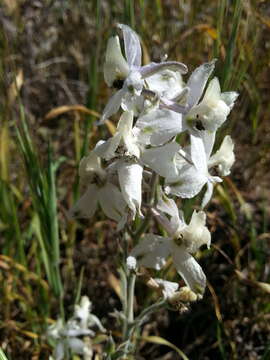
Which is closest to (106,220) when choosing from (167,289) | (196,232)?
(167,289)

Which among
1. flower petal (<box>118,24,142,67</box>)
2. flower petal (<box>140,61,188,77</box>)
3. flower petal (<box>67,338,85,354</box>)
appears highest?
flower petal (<box>118,24,142,67</box>)

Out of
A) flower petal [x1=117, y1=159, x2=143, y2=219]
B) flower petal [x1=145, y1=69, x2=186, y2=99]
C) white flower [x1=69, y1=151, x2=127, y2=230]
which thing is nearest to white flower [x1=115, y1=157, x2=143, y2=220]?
flower petal [x1=117, y1=159, x2=143, y2=219]

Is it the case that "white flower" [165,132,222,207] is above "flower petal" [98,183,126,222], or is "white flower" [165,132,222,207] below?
above

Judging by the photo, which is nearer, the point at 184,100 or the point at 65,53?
the point at 184,100

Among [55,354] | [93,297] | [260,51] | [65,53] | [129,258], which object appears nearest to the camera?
[129,258]

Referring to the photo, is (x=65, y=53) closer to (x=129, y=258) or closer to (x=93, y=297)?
(x=93, y=297)

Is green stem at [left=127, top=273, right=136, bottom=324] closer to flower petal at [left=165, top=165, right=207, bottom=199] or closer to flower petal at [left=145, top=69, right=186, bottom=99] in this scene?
flower petal at [left=165, top=165, right=207, bottom=199]

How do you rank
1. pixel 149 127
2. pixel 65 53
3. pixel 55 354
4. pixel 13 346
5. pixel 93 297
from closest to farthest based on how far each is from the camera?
pixel 149 127
pixel 55 354
pixel 13 346
pixel 93 297
pixel 65 53

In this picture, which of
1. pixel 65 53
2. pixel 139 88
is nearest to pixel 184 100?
pixel 139 88
